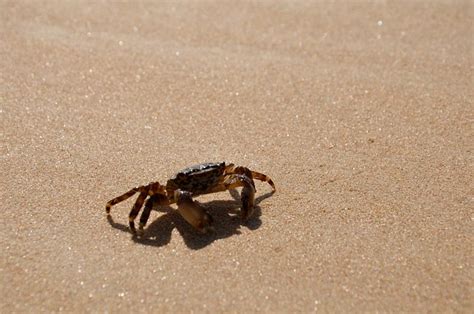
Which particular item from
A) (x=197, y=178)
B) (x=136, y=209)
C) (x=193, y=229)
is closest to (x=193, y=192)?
(x=197, y=178)

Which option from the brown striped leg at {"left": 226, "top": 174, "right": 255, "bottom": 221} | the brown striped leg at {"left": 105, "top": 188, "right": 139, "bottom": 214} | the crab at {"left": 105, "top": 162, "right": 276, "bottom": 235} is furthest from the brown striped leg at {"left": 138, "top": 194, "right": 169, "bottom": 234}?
the brown striped leg at {"left": 226, "top": 174, "right": 255, "bottom": 221}

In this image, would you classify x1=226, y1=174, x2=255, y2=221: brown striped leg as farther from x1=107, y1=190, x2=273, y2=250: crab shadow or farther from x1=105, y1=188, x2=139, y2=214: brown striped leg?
x1=105, y1=188, x2=139, y2=214: brown striped leg

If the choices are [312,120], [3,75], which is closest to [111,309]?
[312,120]

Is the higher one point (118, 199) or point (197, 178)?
point (197, 178)

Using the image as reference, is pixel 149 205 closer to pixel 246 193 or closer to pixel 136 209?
pixel 136 209

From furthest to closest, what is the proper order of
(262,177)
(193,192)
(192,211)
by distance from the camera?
(262,177), (193,192), (192,211)

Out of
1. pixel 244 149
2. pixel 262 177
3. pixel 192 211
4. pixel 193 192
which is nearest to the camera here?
pixel 192 211
